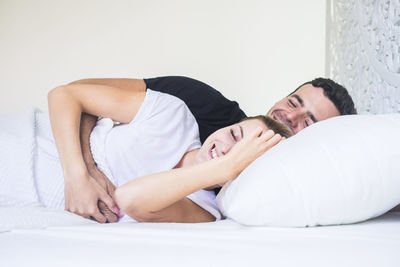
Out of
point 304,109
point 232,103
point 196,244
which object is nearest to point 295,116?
point 304,109

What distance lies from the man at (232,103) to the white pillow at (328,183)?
2.45ft

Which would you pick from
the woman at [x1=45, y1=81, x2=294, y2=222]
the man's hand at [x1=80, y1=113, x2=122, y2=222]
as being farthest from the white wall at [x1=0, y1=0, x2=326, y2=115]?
the man's hand at [x1=80, y1=113, x2=122, y2=222]

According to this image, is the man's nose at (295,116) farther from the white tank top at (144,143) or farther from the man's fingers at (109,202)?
the man's fingers at (109,202)

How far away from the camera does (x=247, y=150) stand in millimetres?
1082

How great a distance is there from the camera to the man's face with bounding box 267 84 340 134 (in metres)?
1.71

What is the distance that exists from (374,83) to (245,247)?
1.10 m

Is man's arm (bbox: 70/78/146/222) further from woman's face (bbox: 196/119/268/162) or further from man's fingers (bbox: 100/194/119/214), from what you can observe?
woman's face (bbox: 196/119/268/162)

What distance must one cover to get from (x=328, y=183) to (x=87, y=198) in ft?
2.22

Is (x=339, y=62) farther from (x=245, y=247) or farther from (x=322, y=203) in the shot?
(x=245, y=247)

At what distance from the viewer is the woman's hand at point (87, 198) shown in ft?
4.02

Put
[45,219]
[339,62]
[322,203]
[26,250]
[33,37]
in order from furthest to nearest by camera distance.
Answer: [33,37] < [339,62] < [45,219] < [322,203] < [26,250]

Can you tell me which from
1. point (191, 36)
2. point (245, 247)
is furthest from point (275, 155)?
point (191, 36)

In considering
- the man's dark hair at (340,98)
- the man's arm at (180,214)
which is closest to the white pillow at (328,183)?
the man's arm at (180,214)

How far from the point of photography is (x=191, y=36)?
2783 millimetres
